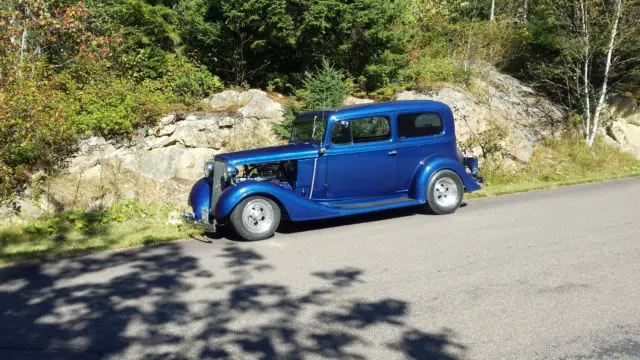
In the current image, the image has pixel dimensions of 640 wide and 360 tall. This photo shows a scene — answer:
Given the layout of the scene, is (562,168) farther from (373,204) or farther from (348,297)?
(348,297)

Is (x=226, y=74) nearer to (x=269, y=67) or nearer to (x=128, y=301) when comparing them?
(x=269, y=67)

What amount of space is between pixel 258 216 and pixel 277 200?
365mm

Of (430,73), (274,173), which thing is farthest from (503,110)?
(274,173)

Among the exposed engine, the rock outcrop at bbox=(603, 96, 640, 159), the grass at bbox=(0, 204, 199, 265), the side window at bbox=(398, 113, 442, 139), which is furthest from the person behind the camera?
the rock outcrop at bbox=(603, 96, 640, 159)

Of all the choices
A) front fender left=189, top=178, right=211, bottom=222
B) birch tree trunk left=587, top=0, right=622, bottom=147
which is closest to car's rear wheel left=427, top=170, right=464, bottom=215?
front fender left=189, top=178, right=211, bottom=222

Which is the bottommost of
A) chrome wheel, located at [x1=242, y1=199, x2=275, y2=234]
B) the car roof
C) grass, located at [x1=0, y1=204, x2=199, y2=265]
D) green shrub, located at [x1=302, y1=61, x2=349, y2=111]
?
grass, located at [x1=0, y1=204, x2=199, y2=265]

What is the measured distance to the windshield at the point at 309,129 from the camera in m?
8.34

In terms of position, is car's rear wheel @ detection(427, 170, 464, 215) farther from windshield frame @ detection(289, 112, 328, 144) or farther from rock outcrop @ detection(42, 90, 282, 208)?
rock outcrop @ detection(42, 90, 282, 208)

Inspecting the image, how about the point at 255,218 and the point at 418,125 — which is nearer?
the point at 255,218

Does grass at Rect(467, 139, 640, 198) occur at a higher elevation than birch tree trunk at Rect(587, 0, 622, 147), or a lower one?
lower

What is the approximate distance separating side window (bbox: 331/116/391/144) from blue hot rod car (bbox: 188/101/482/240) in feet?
0.05

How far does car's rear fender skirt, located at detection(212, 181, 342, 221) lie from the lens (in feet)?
23.7

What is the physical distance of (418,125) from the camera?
8938 millimetres

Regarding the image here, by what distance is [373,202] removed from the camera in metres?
8.42
